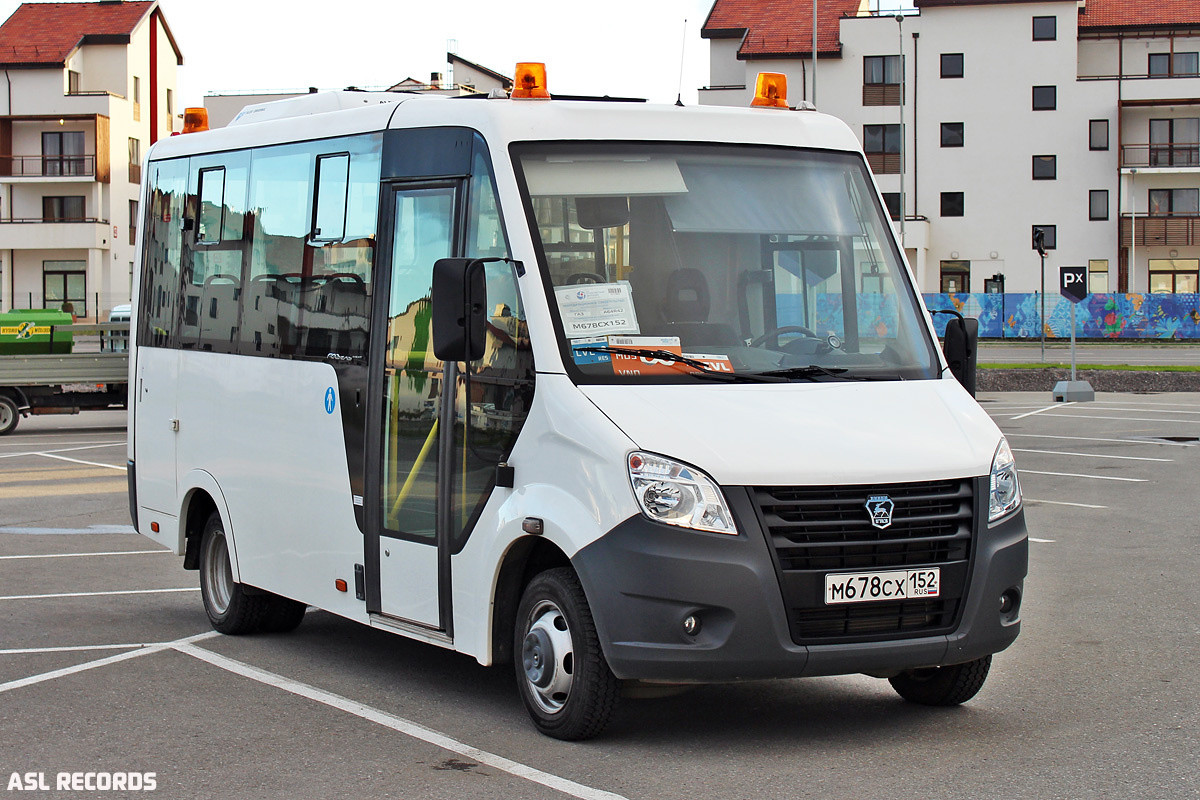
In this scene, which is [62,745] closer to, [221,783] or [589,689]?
[221,783]

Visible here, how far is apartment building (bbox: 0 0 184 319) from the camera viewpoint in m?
73.9

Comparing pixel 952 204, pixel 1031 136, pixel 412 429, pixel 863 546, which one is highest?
pixel 1031 136

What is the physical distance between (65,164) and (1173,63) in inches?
2007

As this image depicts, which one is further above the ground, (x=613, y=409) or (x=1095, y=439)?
(x=613, y=409)

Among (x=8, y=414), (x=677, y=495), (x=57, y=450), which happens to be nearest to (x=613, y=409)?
(x=677, y=495)

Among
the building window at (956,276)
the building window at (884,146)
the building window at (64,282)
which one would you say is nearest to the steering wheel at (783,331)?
the building window at (956,276)

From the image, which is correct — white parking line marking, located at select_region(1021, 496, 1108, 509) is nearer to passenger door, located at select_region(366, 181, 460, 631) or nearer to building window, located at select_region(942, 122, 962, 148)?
passenger door, located at select_region(366, 181, 460, 631)

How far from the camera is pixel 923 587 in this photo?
235 inches

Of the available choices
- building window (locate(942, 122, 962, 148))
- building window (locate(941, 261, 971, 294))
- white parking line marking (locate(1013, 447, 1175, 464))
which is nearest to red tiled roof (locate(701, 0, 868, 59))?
building window (locate(942, 122, 962, 148))

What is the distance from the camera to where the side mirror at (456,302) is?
6320mm

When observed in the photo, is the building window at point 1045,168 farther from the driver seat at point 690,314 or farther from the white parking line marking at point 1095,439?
the driver seat at point 690,314

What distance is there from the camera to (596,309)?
21.1 feet

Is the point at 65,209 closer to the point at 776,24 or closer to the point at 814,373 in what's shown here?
the point at 776,24

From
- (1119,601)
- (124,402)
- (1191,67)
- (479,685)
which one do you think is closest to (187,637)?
(479,685)
